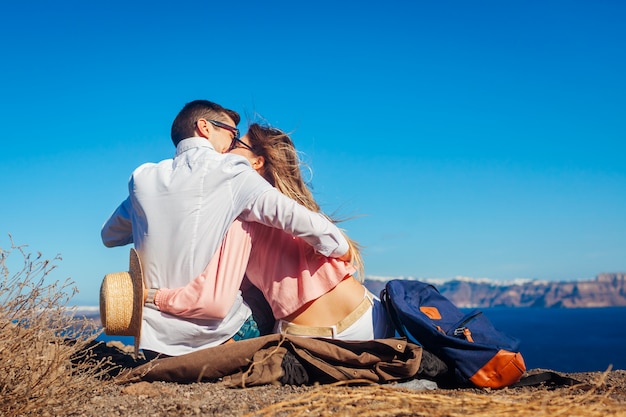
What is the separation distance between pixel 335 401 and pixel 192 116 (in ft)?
7.50

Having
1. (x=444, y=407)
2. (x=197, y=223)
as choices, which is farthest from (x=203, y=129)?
(x=444, y=407)

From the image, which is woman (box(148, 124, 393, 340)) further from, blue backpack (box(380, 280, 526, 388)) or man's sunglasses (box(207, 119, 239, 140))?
man's sunglasses (box(207, 119, 239, 140))

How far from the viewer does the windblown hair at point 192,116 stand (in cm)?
394

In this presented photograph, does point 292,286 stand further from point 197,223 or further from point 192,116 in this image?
point 192,116

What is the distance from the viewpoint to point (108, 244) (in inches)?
166

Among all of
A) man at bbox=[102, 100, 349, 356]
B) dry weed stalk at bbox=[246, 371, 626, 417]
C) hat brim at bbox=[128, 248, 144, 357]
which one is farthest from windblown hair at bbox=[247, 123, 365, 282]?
dry weed stalk at bbox=[246, 371, 626, 417]

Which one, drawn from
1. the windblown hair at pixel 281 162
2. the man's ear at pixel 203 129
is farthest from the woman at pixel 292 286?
the man's ear at pixel 203 129

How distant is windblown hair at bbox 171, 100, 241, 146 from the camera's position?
3939 mm

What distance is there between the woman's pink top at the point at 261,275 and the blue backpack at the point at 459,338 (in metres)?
0.40

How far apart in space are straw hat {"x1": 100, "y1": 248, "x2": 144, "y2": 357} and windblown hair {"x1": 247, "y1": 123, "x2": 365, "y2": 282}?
3.79 feet

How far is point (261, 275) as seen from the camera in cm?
363

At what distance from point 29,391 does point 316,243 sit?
1.66m

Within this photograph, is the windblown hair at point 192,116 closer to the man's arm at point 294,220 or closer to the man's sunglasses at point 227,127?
the man's sunglasses at point 227,127

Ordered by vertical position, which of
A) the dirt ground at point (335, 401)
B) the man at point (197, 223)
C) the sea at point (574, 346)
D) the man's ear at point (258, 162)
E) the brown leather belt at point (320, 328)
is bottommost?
the sea at point (574, 346)
